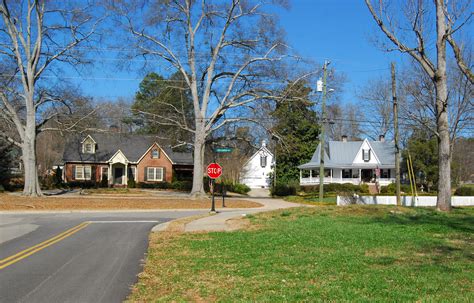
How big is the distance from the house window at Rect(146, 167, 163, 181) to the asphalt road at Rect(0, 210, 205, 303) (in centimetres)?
3994

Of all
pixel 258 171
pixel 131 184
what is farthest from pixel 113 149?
pixel 258 171

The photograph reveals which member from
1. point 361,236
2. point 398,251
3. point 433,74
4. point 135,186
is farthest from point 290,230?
point 135,186

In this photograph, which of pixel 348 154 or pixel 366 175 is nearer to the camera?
pixel 348 154

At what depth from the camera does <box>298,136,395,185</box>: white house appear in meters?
58.7

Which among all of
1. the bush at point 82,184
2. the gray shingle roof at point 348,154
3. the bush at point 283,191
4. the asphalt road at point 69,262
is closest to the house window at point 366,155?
the gray shingle roof at point 348,154

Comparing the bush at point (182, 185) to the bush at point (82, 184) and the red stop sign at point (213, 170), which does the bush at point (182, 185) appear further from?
the red stop sign at point (213, 170)

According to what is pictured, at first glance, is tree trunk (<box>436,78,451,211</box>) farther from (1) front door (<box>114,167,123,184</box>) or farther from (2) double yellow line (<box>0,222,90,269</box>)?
(1) front door (<box>114,167,123,184</box>)

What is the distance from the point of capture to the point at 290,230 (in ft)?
48.8

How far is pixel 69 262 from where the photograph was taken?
10.5m

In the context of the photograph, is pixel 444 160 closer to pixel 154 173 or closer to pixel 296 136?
pixel 296 136

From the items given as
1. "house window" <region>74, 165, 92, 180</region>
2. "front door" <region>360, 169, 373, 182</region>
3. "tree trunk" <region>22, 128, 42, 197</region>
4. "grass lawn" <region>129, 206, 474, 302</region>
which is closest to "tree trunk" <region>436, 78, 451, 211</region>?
"grass lawn" <region>129, 206, 474, 302</region>

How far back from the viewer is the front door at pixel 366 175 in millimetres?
60781

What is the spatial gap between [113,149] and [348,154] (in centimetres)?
2810

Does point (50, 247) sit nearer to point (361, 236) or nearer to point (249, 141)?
point (361, 236)
